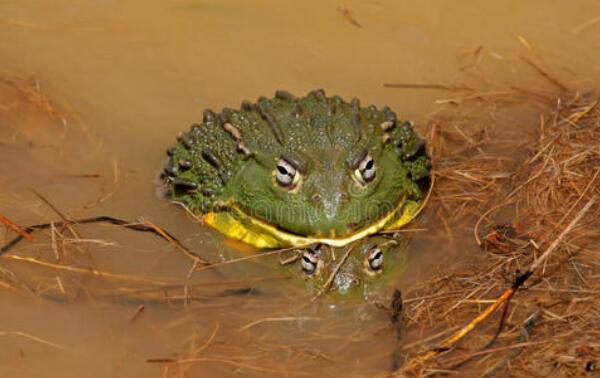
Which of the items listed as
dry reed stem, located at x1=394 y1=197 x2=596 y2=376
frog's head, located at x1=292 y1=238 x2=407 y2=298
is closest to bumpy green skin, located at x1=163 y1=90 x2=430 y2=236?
frog's head, located at x1=292 y1=238 x2=407 y2=298

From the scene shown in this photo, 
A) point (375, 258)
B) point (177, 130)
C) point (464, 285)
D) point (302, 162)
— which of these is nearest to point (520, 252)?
point (464, 285)

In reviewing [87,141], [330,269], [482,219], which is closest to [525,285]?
[482,219]

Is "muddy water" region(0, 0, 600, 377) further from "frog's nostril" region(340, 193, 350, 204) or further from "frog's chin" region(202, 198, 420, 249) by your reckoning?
"frog's nostril" region(340, 193, 350, 204)

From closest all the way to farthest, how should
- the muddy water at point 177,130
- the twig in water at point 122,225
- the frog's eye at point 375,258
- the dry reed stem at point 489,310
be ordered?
1. the dry reed stem at point 489,310
2. the muddy water at point 177,130
3. the frog's eye at point 375,258
4. the twig in water at point 122,225

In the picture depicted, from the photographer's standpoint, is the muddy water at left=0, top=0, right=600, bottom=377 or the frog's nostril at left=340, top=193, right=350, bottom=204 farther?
the frog's nostril at left=340, top=193, right=350, bottom=204

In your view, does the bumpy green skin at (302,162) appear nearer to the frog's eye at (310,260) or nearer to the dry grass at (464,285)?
the frog's eye at (310,260)

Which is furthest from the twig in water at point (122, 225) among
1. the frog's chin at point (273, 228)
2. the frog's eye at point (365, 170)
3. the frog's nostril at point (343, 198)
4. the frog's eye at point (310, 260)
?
the frog's eye at point (365, 170)

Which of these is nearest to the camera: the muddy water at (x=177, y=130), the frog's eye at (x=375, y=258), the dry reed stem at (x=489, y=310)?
the dry reed stem at (x=489, y=310)

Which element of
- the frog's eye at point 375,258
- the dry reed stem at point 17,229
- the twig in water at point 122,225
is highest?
the dry reed stem at point 17,229
